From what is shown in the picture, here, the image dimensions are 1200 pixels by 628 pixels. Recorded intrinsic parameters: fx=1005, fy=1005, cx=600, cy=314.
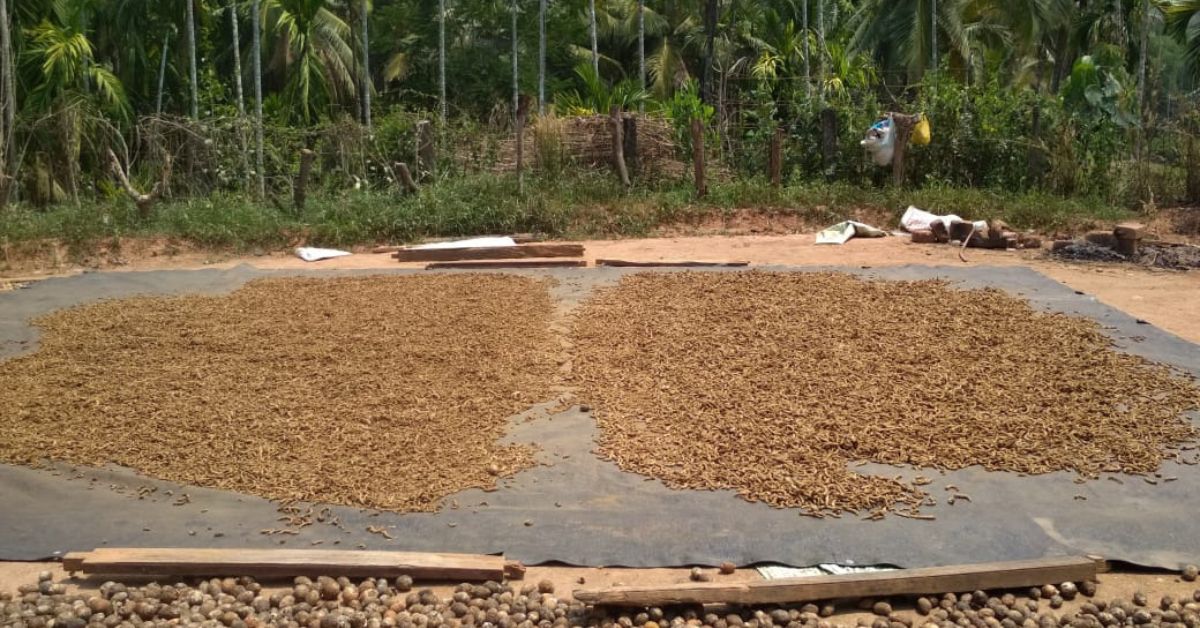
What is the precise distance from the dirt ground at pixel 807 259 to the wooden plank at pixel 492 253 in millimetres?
144

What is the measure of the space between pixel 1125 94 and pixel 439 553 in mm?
11458

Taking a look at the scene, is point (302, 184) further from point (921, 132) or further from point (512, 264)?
point (921, 132)

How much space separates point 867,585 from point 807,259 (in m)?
5.77

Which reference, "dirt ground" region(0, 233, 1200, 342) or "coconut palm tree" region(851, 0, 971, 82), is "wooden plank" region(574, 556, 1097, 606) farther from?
"coconut palm tree" region(851, 0, 971, 82)

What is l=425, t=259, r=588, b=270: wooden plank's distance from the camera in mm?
7859

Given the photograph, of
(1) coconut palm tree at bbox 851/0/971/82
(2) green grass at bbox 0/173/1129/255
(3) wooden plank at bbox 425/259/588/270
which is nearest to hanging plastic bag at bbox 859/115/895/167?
(2) green grass at bbox 0/173/1129/255

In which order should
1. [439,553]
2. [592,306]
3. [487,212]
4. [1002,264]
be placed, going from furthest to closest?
[487,212] → [1002,264] → [592,306] → [439,553]

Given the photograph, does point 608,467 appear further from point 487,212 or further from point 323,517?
point 487,212

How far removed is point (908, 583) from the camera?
2717 mm

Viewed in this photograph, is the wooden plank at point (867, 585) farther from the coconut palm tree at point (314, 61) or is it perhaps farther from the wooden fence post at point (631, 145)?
the coconut palm tree at point (314, 61)

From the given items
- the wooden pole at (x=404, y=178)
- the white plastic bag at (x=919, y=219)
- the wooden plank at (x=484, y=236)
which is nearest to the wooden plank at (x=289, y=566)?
the wooden plank at (x=484, y=236)

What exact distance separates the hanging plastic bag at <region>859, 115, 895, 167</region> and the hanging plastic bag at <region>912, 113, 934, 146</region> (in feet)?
0.82

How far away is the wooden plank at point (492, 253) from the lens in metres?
8.26

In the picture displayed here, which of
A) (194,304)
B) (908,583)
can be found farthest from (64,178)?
(908,583)
